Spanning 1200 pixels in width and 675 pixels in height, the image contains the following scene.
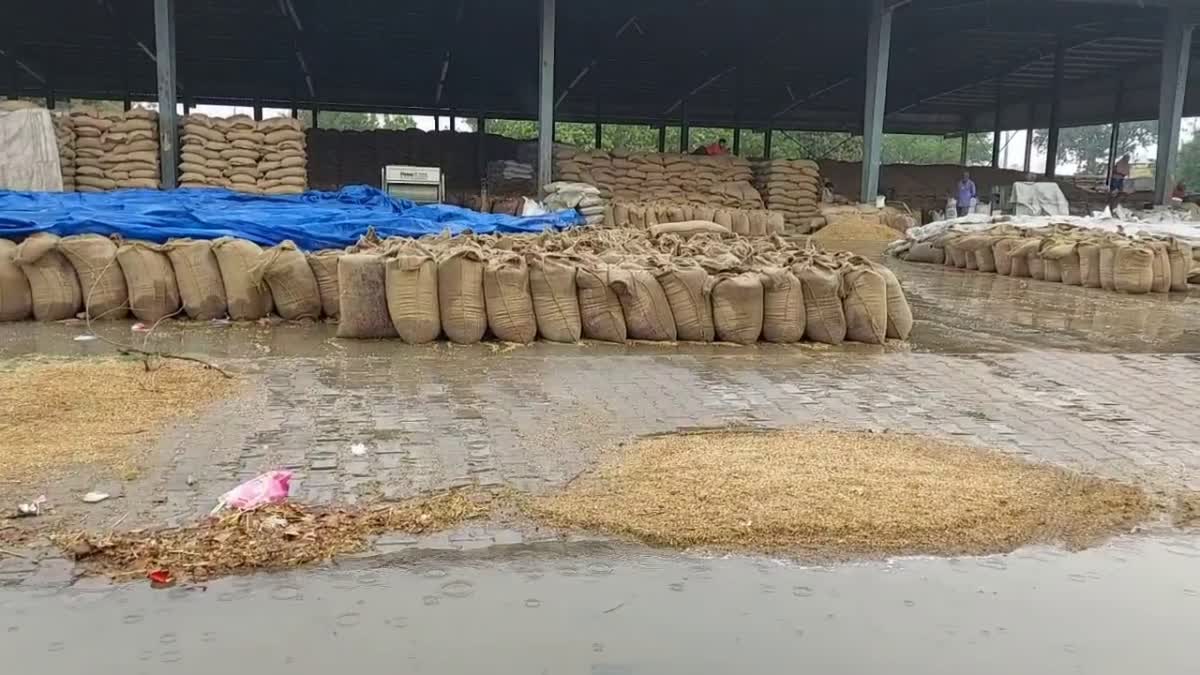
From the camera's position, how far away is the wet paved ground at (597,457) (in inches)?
89.8

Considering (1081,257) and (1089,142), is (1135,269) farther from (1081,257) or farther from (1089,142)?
(1089,142)

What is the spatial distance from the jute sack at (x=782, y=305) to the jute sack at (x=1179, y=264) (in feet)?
21.5

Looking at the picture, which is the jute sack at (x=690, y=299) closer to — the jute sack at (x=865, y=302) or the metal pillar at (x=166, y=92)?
the jute sack at (x=865, y=302)

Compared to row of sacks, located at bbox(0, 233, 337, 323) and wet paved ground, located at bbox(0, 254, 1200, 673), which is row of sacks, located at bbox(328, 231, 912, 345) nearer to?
wet paved ground, located at bbox(0, 254, 1200, 673)

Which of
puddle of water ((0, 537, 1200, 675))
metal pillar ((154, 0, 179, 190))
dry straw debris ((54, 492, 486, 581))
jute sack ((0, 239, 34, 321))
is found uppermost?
metal pillar ((154, 0, 179, 190))

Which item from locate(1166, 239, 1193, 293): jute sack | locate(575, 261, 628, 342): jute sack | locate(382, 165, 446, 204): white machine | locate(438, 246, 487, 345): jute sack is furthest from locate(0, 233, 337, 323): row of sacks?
locate(1166, 239, 1193, 293): jute sack

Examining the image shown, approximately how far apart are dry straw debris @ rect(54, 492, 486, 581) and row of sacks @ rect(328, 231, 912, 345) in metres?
2.95

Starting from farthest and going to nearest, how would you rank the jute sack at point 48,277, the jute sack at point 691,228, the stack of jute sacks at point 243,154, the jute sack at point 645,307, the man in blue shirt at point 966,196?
the man in blue shirt at point 966,196
the stack of jute sacks at point 243,154
the jute sack at point 691,228
the jute sack at point 48,277
the jute sack at point 645,307

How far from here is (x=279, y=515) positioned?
2.87 metres

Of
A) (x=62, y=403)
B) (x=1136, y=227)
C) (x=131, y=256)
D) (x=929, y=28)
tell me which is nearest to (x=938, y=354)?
(x=62, y=403)

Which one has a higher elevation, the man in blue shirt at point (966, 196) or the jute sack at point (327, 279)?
the man in blue shirt at point (966, 196)

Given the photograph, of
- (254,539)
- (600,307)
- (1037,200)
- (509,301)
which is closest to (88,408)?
(254,539)

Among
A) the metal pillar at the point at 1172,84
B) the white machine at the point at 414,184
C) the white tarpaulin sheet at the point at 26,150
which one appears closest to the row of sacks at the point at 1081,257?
the metal pillar at the point at 1172,84

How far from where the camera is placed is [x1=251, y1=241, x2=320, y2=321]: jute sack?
6477 millimetres
